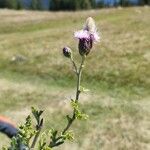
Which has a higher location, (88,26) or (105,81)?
(88,26)

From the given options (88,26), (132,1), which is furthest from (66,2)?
(88,26)

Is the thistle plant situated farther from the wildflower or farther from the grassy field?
the grassy field

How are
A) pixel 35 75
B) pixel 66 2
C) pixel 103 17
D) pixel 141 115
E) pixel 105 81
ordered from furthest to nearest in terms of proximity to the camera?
1. pixel 66 2
2. pixel 103 17
3. pixel 35 75
4. pixel 105 81
5. pixel 141 115

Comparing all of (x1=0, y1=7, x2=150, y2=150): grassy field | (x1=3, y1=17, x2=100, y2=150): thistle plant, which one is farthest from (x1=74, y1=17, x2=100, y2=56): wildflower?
(x1=0, y1=7, x2=150, y2=150): grassy field

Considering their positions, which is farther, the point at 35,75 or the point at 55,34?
the point at 55,34

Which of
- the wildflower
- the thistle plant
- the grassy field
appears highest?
the wildflower

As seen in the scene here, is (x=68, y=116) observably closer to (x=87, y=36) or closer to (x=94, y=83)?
(x=87, y=36)

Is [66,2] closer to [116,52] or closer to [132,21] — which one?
[132,21]

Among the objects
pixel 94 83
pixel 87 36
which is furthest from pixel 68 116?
pixel 94 83
